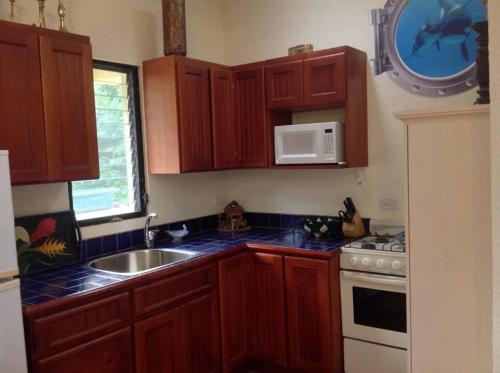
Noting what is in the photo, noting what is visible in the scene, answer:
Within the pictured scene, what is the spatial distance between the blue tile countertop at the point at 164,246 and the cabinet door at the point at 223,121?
1.85 feet

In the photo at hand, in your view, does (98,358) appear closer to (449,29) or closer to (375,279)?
(375,279)

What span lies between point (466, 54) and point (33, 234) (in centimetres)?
285

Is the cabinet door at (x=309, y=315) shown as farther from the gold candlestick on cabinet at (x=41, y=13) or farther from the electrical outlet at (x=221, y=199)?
the gold candlestick on cabinet at (x=41, y=13)

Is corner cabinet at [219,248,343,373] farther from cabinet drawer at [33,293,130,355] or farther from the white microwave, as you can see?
cabinet drawer at [33,293,130,355]

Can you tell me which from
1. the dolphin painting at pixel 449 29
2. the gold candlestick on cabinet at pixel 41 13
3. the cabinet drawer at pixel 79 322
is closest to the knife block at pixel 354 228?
the dolphin painting at pixel 449 29

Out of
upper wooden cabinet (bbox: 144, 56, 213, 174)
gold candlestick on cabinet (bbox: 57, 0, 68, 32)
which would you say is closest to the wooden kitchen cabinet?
upper wooden cabinet (bbox: 144, 56, 213, 174)

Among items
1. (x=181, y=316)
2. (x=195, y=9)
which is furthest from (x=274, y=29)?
(x=181, y=316)

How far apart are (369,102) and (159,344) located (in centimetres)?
216

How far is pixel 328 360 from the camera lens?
2857 mm

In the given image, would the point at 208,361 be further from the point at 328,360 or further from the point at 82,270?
the point at 82,270

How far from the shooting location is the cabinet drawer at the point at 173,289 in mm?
2408

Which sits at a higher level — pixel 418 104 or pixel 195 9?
pixel 195 9

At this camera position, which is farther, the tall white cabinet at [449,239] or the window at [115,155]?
the window at [115,155]

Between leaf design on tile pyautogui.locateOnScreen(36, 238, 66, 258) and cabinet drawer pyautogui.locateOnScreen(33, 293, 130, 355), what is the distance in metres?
0.62
